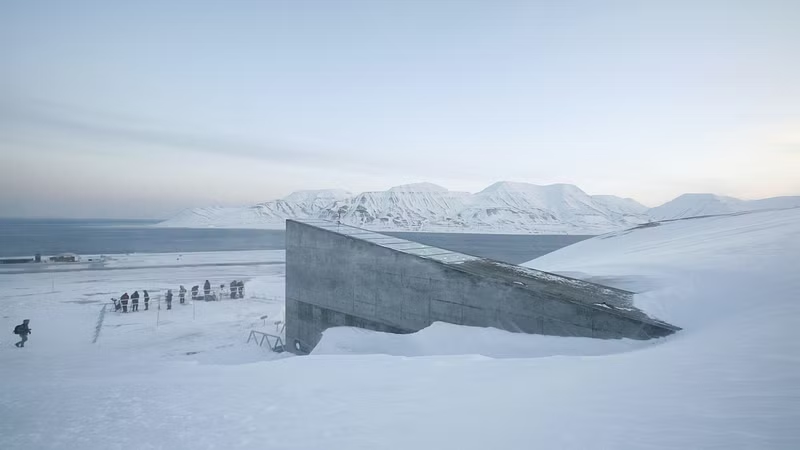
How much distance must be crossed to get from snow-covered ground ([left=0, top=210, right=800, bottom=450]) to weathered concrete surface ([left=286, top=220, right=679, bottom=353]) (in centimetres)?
58

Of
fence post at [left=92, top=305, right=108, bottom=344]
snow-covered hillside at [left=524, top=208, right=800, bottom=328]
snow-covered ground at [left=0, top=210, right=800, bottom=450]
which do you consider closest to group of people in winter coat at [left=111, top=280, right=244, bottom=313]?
fence post at [left=92, top=305, right=108, bottom=344]

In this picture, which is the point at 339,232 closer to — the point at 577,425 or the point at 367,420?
the point at 367,420

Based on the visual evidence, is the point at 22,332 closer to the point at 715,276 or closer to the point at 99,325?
the point at 99,325

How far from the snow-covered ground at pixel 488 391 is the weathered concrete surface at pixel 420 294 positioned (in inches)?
22.9

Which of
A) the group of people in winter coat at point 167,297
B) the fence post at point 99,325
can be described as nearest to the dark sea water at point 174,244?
the group of people in winter coat at point 167,297

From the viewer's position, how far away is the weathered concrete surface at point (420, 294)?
8.84 m

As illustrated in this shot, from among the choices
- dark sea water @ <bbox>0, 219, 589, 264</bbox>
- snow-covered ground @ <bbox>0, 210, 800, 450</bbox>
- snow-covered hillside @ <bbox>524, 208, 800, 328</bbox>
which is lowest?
dark sea water @ <bbox>0, 219, 589, 264</bbox>

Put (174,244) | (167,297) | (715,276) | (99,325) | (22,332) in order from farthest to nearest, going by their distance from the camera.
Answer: (174,244) < (167,297) < (99,325) < (22,332) < (715,276)

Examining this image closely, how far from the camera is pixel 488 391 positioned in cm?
523

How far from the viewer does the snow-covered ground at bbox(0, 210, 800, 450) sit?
154 inches

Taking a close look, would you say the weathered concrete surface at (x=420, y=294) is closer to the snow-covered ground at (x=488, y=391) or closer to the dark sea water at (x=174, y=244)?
the snow-covered ground at (x=488, y=391)

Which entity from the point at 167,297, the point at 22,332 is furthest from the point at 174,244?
the point at 22,332

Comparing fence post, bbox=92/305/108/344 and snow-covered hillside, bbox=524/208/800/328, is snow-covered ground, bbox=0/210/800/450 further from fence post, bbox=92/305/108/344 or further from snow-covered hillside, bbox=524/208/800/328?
fence post, bbox=92/305/108/344

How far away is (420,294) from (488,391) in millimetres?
5916
